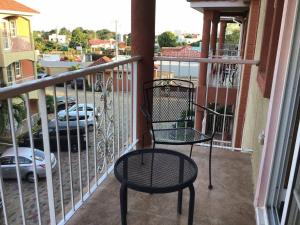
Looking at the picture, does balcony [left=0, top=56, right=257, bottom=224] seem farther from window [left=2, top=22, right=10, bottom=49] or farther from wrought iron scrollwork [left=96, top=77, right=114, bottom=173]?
window [left=2, top=22, right=10, bottom=49]

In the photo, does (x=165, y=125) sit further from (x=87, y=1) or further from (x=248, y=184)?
(x=87, y=1)

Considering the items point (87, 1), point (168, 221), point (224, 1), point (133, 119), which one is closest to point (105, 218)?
point (168, 221)

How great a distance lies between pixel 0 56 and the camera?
11.1 meters

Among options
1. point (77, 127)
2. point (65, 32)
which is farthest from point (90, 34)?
point (77, 127)

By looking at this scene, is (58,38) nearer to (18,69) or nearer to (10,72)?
(18,69)

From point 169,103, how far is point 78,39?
24171 millimetres

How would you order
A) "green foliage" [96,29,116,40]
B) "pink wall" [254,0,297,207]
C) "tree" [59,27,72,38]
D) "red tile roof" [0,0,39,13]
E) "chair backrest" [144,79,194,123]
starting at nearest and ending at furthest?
"pink wall" [254,0,297,207] → "chair backrest" [144,79,194,123] → "red tile roof" [0,0,39,13] → "tree" [59,27,72,38] → "green foliage" [96,29,116,40]

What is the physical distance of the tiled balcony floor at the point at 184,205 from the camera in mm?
1856

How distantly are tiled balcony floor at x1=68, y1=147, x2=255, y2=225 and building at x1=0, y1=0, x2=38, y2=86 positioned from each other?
992cm

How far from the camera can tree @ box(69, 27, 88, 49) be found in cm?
2475

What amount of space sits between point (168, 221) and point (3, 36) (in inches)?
482

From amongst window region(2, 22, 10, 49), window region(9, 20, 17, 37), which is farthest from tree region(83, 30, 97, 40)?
window region(2, 22, 10, 49)

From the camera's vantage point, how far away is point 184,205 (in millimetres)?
2020

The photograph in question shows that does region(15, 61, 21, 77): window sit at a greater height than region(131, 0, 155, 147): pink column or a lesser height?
lesser
